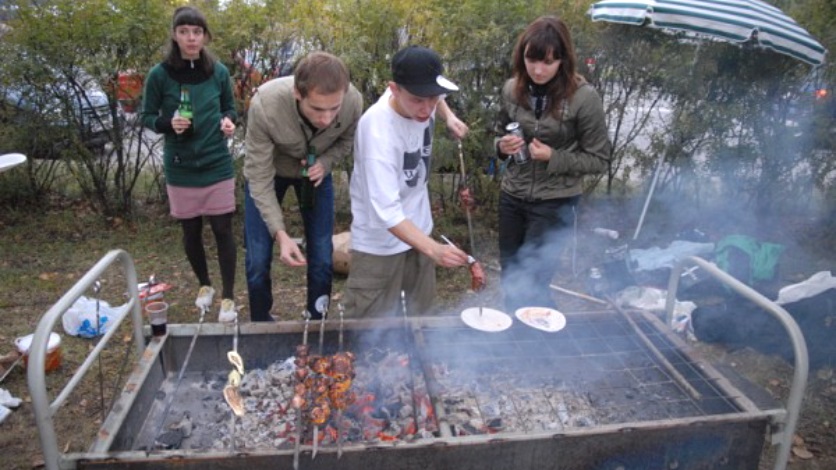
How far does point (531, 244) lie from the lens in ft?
12.6

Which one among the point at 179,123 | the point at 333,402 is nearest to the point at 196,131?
the point at 179,123

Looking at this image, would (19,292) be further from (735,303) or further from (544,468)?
(735,303)

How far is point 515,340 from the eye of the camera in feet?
11.1

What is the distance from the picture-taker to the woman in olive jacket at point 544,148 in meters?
3.41

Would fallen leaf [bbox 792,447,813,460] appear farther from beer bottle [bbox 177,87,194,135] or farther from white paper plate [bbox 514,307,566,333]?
beer bottle [bbox 177,87,194,135]

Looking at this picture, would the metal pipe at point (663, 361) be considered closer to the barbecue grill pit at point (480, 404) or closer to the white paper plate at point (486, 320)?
the barbecue grill pit at point (480, 404)

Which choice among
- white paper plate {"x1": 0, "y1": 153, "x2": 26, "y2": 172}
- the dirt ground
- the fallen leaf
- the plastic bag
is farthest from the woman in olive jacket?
the plastic bag

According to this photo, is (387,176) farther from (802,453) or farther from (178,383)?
(802,453)

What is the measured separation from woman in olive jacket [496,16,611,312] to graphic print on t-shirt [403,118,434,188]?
56 cm

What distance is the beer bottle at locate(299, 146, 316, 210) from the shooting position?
11.4 feet

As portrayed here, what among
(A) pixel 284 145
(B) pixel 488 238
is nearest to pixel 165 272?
(A) pixel 284 145

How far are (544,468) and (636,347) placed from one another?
3.82 feet

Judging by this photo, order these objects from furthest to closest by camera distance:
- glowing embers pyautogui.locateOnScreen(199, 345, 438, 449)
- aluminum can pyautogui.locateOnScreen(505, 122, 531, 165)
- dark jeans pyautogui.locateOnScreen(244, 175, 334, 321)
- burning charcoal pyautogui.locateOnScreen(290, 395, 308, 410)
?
dark jeans pyautogui.locateOnScreen(244, 175, 334, 321) < aluminum can pyautogui.locateOnScreen(505, 122, 531, 165) < glowing embers pyautogui.locateOnScreen(199, 345, 438, 449) < burning charcoal pyautogui.locateOnScreen(290, 395, 308, 410)

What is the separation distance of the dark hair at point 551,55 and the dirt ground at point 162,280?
210 centimetres
